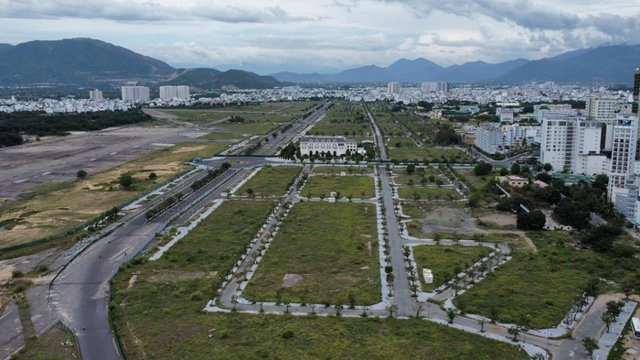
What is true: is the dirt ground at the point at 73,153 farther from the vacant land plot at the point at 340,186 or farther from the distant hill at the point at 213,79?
the distant hill at the point at 213,79

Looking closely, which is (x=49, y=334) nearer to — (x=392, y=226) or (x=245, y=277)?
(x=245, y=277)

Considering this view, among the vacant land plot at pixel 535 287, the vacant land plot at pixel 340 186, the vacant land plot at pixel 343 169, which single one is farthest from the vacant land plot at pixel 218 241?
the vacant land plot at pixel 343 169

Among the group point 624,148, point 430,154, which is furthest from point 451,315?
point 430,154

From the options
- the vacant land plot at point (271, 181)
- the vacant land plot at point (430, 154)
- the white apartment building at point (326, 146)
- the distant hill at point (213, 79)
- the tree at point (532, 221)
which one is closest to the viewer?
the tree at point (532, 221)

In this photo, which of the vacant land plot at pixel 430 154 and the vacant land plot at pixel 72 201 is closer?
the vacant land plot at pixel 72 201

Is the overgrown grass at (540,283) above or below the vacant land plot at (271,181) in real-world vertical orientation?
below

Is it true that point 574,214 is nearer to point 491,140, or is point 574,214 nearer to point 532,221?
point 532,221

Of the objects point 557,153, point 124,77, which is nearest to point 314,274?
point 557,153
